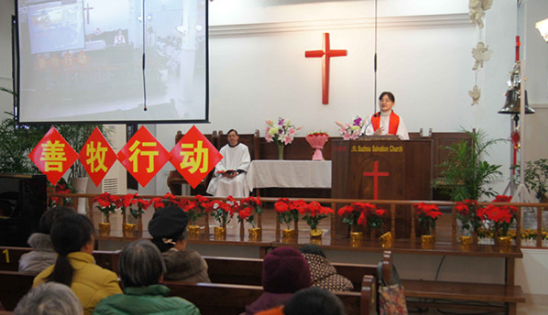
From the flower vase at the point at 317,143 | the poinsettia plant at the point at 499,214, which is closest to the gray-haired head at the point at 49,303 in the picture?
the poinsettia plant at the point at 499,214

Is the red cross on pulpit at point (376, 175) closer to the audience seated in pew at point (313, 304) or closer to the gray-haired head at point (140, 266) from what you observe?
the gray-haired head at point (140, 266)

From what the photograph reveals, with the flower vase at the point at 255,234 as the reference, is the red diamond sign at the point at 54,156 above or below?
above

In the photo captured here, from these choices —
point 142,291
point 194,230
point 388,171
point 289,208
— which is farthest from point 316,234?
point 142,291

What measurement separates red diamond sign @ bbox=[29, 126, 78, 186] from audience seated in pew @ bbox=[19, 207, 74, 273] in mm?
3119

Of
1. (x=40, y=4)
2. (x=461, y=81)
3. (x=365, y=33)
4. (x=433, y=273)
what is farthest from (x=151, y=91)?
(x=461, y=81)

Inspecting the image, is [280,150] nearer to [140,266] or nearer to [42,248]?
[42,248]

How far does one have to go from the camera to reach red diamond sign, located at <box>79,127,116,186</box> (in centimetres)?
588

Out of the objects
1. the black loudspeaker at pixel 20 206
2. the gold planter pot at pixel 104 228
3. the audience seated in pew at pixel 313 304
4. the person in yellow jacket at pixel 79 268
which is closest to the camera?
the audience seated in pew at pixel 313 304

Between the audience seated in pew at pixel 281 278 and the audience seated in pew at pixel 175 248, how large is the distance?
814 millimetres

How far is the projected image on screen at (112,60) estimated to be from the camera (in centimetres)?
590

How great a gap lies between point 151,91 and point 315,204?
2397 millimetres

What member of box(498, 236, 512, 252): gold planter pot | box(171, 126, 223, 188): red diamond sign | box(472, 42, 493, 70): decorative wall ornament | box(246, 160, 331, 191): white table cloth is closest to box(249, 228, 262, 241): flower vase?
box(171, 126, 223, 188): red diamond sign

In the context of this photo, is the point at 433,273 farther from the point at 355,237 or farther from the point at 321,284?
the point at 321,284

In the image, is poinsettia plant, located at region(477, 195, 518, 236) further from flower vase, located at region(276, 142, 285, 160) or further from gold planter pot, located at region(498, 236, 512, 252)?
flower vase, located at region(276, 142, 285, 160)
